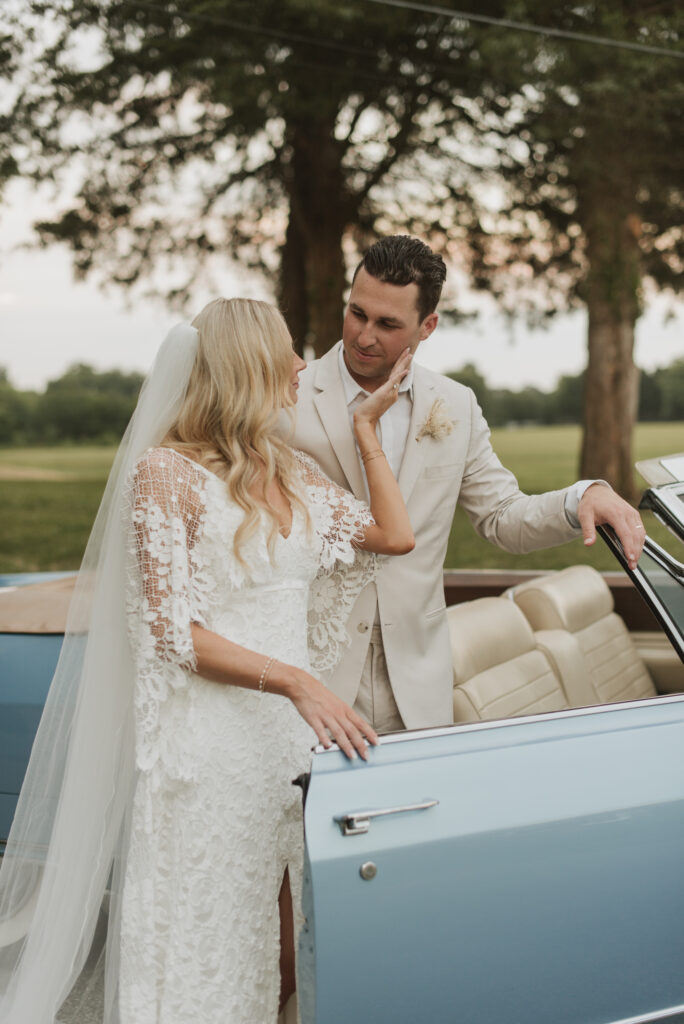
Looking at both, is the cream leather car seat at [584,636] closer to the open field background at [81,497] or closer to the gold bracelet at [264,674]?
the gold bracelet at [264,674]

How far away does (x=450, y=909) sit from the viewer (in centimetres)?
192

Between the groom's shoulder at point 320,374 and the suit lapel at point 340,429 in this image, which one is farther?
the groom's shoulder at point 320,374

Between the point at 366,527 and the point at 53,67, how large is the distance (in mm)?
9371

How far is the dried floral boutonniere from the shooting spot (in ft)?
8.70

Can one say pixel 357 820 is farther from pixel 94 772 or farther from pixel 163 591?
pixel 94 772

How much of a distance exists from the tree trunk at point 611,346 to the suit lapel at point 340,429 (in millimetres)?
9251

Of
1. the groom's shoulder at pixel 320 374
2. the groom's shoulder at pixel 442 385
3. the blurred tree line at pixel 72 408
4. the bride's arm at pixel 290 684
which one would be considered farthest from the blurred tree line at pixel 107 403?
the bride's arm at pixel 290 684

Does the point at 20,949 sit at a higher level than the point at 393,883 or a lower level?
lower

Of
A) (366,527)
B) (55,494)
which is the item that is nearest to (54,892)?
(366,527)

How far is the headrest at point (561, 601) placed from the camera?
3793mm

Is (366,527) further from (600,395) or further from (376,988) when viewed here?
(600,395)

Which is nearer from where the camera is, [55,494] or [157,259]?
[157,259]

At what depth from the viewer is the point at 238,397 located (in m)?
2.19

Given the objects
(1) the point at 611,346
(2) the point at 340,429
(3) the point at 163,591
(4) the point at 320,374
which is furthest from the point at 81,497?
(3) the point at 163,591
